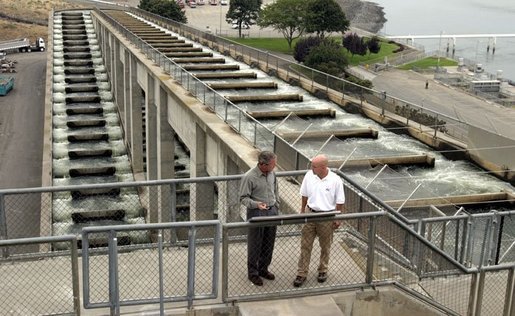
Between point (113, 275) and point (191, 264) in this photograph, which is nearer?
point (113, 275)

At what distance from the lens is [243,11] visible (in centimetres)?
Answer: 11650

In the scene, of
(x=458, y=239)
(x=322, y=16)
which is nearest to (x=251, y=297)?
(x=458, y=239)

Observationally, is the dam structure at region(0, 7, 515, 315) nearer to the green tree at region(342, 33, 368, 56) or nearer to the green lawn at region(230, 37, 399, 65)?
the green tree at region(342, 33, 368, 56)

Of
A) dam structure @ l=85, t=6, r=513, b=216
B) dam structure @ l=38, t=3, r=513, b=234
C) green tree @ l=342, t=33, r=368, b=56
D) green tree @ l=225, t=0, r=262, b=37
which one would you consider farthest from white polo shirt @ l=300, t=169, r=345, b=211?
green tree @ l=225, t=0, r=262, b=37

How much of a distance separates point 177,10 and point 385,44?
37.0m

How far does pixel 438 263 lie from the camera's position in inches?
414

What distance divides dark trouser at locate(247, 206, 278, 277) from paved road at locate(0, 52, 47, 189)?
110 feet

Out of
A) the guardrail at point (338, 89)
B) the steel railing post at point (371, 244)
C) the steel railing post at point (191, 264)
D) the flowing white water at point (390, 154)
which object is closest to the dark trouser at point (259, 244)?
the steel railing post at point (191, 264)

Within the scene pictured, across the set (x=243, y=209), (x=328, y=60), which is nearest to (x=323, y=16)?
(x=328, y=60)

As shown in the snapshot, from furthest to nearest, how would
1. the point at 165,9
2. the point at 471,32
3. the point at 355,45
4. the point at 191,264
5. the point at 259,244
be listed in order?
the point at 471,32
the point at 165,9
the point at 355,45
the point at 259,244
the point at 191,264

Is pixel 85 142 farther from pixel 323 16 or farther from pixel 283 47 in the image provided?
pixel 283 47

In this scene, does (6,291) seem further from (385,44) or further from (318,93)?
(385,44)

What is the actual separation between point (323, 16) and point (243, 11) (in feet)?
83.7

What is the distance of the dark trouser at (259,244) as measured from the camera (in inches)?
375
